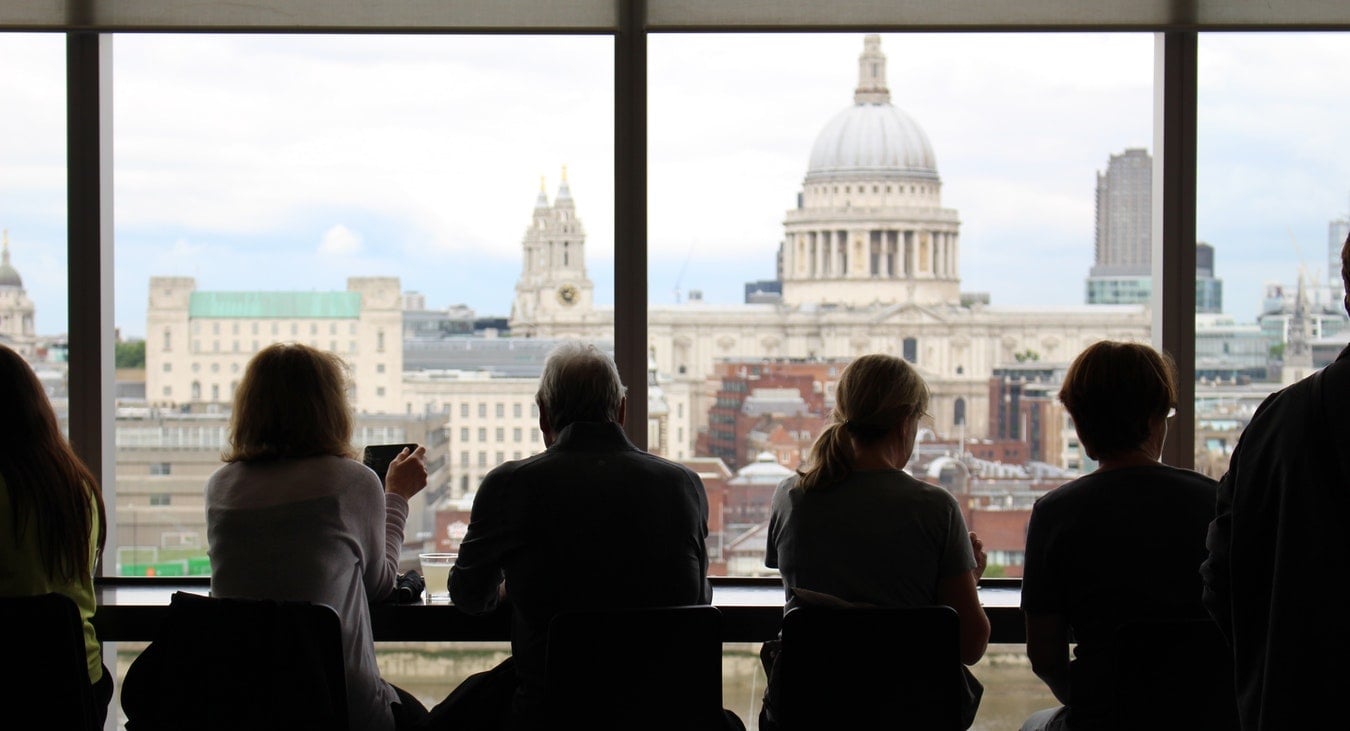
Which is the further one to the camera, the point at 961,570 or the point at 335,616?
the point at 961,570

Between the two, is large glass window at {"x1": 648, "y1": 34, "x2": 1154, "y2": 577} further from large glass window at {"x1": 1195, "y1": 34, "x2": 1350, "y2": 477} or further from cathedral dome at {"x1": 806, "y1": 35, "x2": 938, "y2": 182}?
large glass window at {"x1": 1195, "y1": 34, "x2": 1350, "y2": 477}

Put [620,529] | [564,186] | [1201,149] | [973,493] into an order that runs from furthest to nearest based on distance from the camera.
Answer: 1. [973,493]
2. [564,186]
3. [1201,149]
4. [620,529]

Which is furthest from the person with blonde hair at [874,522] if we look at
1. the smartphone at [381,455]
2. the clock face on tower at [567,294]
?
the clock face on tower at [567,294]

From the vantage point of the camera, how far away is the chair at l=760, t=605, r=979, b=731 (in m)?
1.54

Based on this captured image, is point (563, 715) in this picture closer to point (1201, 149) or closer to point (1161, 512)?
point (1161, 512)

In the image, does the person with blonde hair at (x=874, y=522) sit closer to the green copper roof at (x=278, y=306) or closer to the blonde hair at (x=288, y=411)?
the blonde hair at (x=288, y=411)

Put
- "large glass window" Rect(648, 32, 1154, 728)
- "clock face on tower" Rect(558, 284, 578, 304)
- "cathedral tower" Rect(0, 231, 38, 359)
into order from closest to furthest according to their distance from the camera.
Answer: "cathedral tower" Rect(0, 231, 38, 359) → "clock face on tower" Rect(558, 284, 578, 304) → "large glass window" Rect(648, 32, 1154, 728)

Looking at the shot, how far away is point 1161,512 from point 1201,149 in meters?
1.39

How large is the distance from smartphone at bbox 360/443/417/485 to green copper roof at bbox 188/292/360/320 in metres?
2.05

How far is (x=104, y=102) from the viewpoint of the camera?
2646 mm

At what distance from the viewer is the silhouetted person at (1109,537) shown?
1.59 metres

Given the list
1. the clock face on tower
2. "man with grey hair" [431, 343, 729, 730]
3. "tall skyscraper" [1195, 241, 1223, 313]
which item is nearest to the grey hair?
"man with grey hair" [431, 343, 729, 730]

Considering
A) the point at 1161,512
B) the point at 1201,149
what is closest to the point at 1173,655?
the point at 1161,512

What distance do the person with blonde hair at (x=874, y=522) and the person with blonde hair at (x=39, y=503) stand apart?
113 cm
